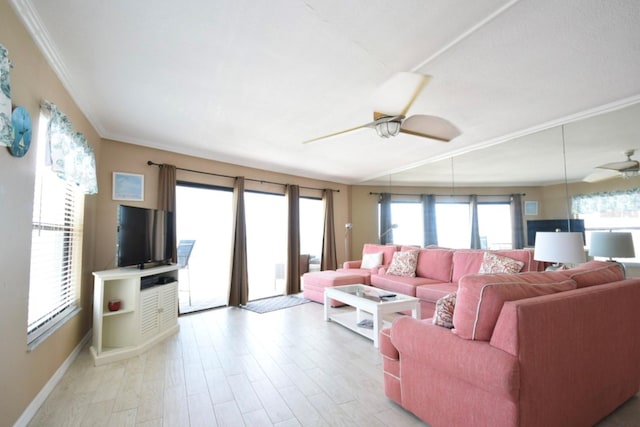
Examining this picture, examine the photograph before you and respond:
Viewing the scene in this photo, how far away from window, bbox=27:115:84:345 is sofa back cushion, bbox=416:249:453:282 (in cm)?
444

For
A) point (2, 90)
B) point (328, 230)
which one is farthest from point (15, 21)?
point (328, 230)

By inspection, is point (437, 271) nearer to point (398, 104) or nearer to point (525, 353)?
point (398, 104)

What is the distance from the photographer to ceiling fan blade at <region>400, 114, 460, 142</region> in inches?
107

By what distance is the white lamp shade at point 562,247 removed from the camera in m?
2.49

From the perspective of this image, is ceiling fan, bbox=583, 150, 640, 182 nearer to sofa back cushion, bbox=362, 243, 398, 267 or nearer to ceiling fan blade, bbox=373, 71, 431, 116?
ceiling fan blade, bbox=373, 71, 431, 116

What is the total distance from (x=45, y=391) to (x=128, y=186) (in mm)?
2504

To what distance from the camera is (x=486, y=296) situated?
4.86 ft

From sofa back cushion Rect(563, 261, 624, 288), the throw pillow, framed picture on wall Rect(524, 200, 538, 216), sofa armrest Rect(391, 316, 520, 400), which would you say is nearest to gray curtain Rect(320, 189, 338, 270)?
the throw pillow

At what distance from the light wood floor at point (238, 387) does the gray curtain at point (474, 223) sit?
8.54ft

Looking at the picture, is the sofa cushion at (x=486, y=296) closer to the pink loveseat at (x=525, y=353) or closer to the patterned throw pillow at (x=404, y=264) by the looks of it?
the pink loveseat at (x=525, y=353)

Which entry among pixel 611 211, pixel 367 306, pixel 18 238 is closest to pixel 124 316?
pixel 18 238

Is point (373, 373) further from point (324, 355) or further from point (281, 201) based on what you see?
point (281, 201)

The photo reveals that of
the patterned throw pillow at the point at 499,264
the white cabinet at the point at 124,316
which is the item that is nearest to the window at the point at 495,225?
the patterned throw pillow at the point at 499,264

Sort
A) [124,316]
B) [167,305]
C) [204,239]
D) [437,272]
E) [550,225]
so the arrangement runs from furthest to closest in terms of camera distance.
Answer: [204,239], [437,272], [550,225], [167,305], [124,316]
